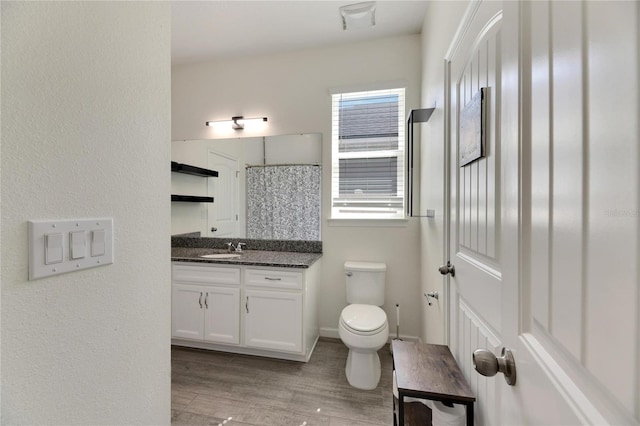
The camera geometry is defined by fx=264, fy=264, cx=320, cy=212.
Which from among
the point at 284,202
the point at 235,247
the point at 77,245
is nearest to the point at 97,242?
the point at 77,245

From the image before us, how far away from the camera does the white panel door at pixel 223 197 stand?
2762 millimetres

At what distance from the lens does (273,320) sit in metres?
2.16

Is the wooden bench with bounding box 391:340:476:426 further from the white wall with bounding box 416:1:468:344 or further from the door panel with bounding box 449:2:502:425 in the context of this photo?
the white wall with bounding box 416:1:468:344

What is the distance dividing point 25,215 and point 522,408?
1049mm

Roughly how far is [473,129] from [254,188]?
2.11m

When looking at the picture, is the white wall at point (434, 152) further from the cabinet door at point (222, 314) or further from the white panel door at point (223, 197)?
the white panel door at point (223, 197)

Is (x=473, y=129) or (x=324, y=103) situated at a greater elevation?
(x=324, y=103)

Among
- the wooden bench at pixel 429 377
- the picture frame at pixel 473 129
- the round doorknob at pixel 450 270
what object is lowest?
the wooden bench at pixel 429 377

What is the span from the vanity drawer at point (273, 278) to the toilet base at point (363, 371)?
66 cm

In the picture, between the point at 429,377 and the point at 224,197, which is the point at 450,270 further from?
the point at 224,197

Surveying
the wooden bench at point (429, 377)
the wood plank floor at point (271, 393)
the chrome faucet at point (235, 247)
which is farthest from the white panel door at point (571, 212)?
the chrome faucet at point (235, 247)

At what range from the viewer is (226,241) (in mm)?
2807

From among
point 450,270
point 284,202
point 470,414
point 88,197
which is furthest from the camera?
point 284,202

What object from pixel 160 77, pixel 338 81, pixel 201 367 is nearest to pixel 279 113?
pixel 338 81
